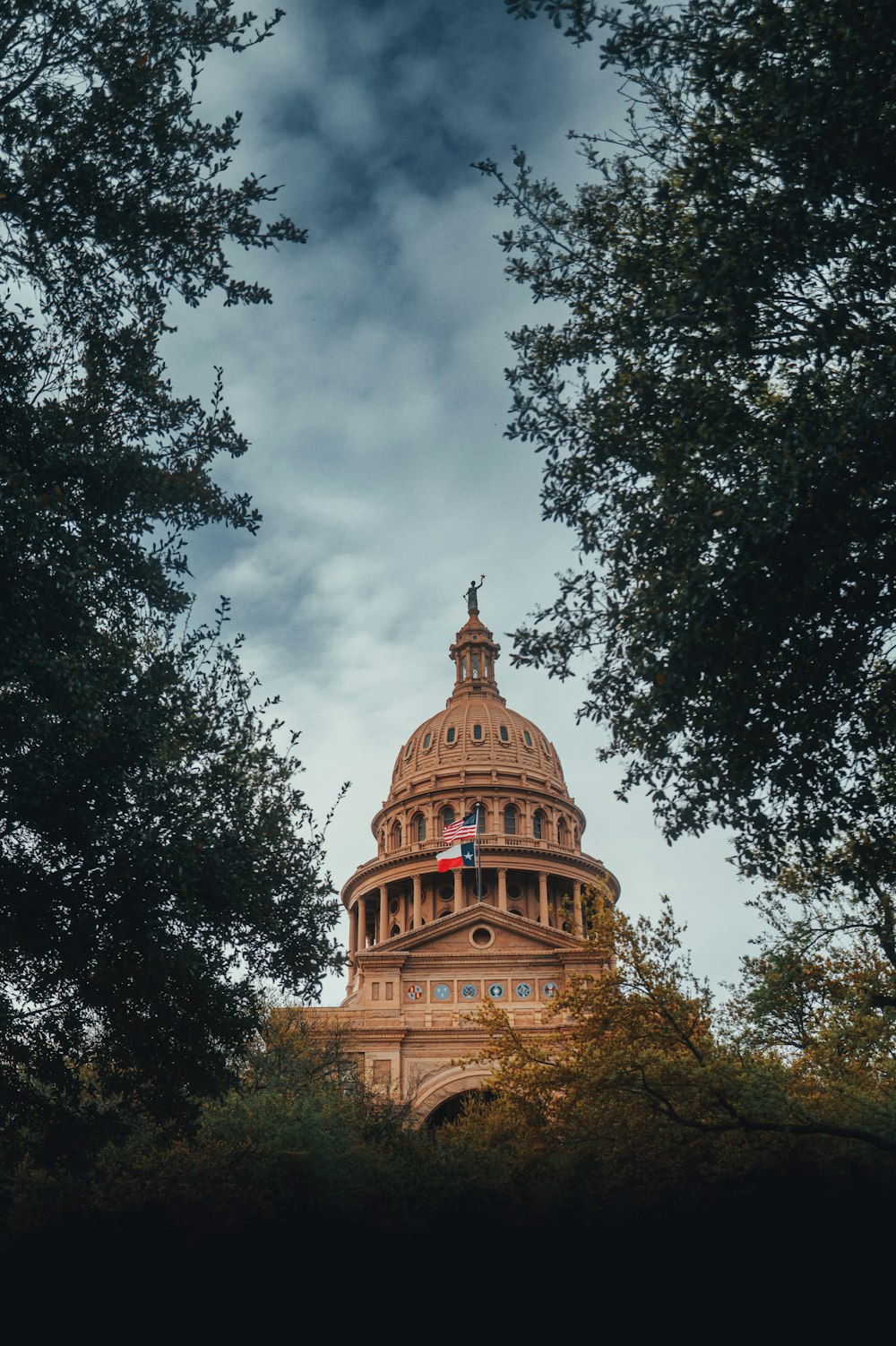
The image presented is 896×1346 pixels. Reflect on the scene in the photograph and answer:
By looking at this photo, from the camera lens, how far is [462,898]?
8094 centimetres

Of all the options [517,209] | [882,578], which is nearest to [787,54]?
[517,209]

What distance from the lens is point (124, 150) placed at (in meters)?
15.5

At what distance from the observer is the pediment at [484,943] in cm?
6262

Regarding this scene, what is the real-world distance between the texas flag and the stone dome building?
345 cm

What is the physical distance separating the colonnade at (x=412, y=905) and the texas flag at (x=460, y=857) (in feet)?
21.9

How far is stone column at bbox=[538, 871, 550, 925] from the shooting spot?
3169 inches

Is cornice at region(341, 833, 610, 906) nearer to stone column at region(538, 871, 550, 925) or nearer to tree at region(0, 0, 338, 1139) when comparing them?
stone column at region(538, 871, 550, 925)

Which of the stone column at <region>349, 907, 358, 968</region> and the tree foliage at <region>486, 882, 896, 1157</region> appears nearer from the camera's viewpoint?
the tree foliage at <region>486, 882, 896, 1157</region>

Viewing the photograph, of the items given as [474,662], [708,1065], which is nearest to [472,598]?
[474,662]

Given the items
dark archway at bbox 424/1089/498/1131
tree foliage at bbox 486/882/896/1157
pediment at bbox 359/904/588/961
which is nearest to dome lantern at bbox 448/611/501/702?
pediment at bbox 359/904/588/961

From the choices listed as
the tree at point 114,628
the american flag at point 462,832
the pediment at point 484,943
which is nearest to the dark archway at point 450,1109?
the pediment at point 484,943

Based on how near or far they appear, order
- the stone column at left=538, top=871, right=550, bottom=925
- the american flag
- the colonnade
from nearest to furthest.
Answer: the american flag
the colonnade
the stone column at left=538, top=871, right=550, bottom=925

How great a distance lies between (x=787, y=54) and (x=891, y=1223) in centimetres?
1856

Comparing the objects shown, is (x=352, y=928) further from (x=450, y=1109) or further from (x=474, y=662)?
(x=450, y=1109)
